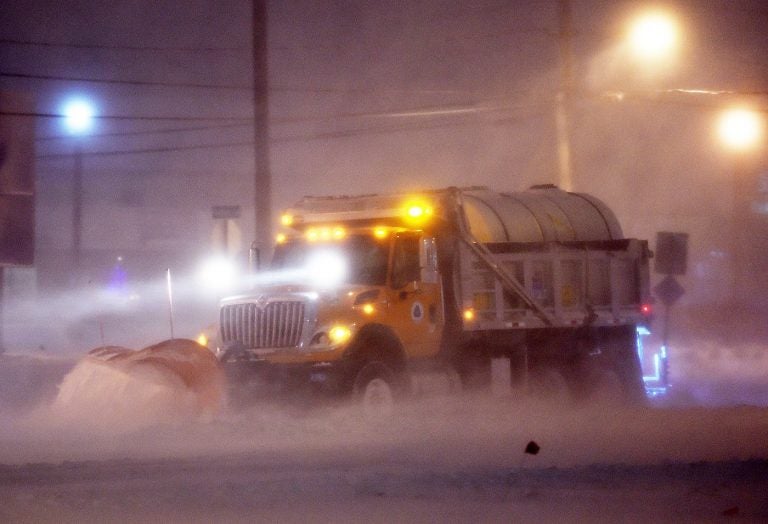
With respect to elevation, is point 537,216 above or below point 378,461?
above

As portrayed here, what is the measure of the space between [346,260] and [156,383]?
11.3ft

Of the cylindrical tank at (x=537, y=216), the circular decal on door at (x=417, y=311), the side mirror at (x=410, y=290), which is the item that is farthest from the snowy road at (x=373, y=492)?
A: the cylindrical tank at (x=537, y=216)

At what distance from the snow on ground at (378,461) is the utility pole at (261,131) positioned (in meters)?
5.42

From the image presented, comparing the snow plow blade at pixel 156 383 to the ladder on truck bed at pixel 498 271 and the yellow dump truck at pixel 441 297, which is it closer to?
the yellow dump truck at pixel 441 297

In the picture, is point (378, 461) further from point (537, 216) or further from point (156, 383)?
point (537, 216)

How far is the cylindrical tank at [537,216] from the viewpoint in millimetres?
19203

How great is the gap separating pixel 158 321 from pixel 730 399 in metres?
40.0

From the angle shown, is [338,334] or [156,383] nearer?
[156,383]

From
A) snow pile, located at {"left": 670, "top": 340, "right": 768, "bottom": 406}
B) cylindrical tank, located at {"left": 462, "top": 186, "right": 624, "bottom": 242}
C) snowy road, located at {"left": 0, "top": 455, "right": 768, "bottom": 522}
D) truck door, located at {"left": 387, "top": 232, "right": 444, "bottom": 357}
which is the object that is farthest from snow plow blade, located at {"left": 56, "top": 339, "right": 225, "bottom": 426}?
snow pile, located at {"left": 670, "top": 340, "right": 768, "bottom": 406}

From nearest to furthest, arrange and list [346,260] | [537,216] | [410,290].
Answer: [410,290], [346,260], [537,216]

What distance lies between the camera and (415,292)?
17984 millimetres

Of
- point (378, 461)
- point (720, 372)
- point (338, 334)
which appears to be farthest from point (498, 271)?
point (720, 372)

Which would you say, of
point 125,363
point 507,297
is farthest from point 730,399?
point 125,363

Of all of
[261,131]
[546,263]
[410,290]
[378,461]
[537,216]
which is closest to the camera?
[378,461]
